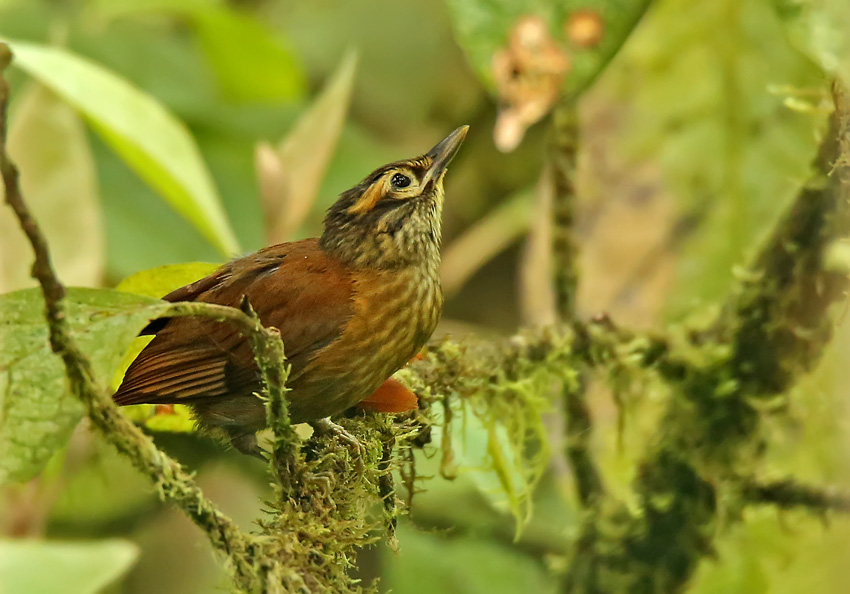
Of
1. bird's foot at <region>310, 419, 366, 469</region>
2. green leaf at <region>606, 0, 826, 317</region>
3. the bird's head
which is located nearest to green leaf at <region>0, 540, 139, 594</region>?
bird's foot at <region>310, 419, 366, 469</region>

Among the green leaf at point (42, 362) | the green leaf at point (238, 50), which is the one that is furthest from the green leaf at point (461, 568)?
the green leaf at point (42, 362)

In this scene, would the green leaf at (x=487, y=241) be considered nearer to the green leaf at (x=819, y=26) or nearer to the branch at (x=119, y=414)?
the green leaf at (x=819, y=26)

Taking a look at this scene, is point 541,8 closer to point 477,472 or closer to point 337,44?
point 477,472

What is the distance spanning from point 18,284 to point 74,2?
3.62 m

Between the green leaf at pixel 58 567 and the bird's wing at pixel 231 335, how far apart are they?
235 millimetres

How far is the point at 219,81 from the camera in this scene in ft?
12.5

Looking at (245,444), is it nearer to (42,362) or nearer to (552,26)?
(42,362)

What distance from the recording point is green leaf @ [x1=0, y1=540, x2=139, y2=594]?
1434 mm

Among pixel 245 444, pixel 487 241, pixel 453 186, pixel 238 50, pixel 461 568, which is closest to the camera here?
pixel 245 444

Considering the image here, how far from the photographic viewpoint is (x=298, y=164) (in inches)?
89.7

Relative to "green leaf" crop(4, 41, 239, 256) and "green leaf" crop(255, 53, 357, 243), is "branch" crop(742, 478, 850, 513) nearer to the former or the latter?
"green leaf" crop(255, 53, 357, 243)

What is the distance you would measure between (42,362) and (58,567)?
0.55 meters

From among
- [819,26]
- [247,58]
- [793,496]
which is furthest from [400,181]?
[247,58]

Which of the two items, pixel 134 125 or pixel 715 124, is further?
pixel 715 124
